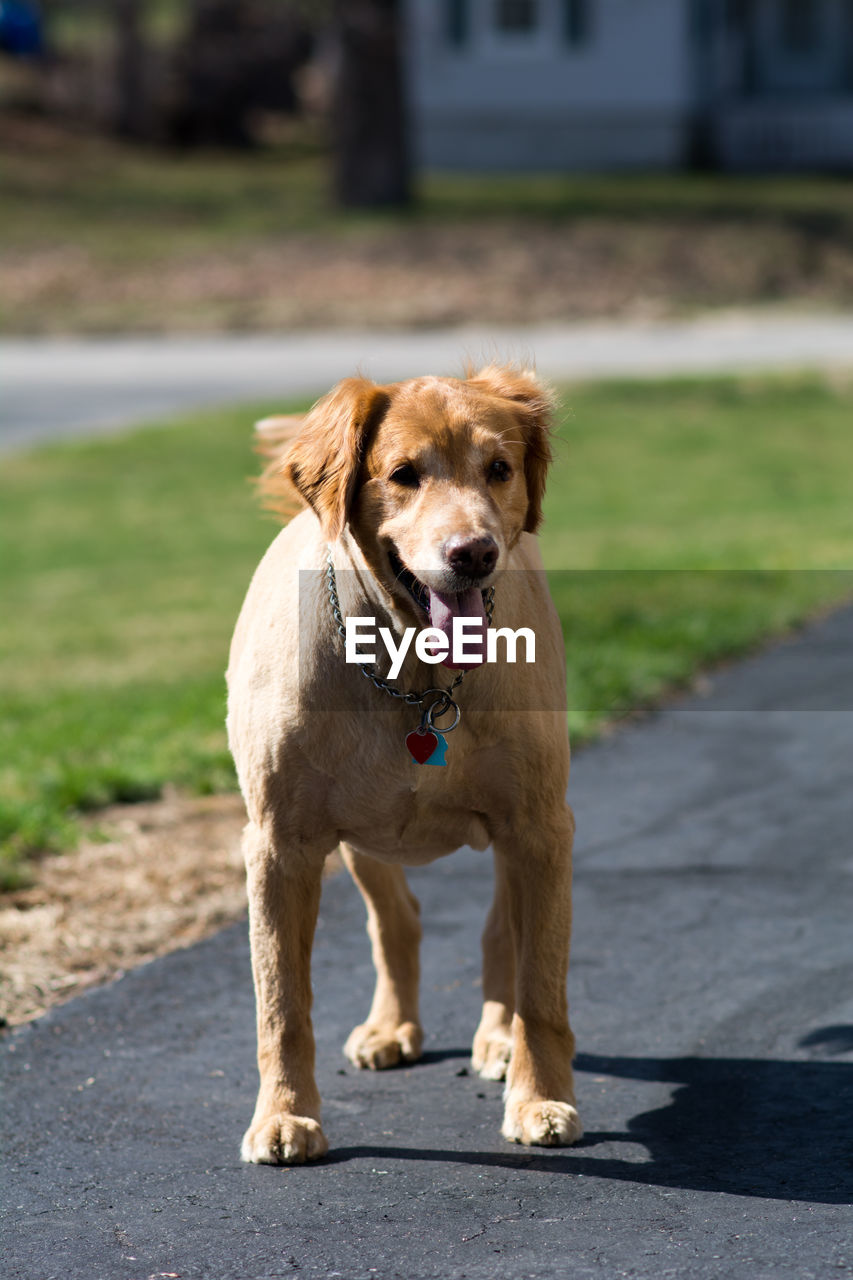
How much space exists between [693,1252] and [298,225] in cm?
2922

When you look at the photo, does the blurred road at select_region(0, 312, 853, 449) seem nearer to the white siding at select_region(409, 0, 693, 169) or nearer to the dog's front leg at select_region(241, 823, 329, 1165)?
the white siding at select_region(409, 0, 693, 169)

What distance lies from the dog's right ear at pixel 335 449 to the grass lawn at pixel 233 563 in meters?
1.20

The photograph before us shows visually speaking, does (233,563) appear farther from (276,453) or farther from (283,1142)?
(283,1142)

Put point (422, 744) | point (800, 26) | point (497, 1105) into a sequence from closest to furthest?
point (422, 744) → point (497, 1105) → point (800, 26)

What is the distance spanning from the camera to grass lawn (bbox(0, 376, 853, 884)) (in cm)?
826

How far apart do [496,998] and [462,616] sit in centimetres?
141

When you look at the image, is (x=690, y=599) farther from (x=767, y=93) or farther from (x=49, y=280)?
(x=767, y=93)

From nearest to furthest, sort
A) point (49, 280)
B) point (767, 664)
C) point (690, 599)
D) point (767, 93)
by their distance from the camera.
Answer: point (767, 664) → point (690, 599) → point (49, 280) → point (767, 93)

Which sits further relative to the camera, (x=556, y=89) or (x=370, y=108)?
(x=556, y=89)

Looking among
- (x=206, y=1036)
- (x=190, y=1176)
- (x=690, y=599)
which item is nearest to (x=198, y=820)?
(x=206, y=1036)

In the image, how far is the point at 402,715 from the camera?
3832 mm

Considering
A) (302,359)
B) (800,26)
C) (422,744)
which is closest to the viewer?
(422,744)

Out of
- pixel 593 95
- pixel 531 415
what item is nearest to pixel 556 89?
pixel 593 95

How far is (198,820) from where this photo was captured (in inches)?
272
